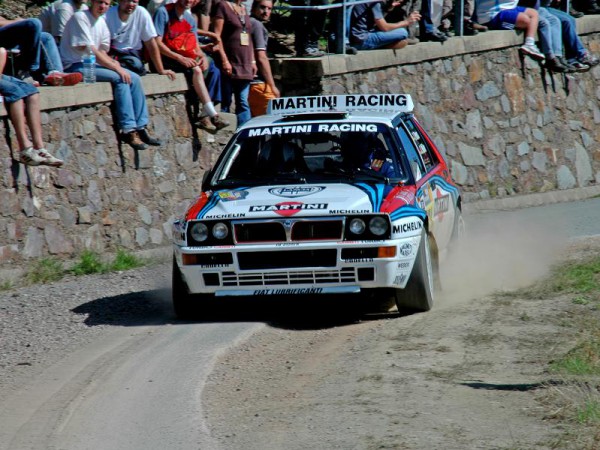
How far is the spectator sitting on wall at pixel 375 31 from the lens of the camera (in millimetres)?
17312

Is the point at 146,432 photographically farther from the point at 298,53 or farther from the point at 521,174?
the point at 521,174

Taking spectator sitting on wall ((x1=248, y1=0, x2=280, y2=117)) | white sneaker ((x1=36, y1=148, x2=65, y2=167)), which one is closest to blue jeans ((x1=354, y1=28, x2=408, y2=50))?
spectator sitting on wall ((x1=248, y1=0, x2=280, y2=117))

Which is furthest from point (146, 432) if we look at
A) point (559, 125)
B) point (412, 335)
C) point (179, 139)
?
point (559, 125)

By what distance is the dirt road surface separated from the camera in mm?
6098

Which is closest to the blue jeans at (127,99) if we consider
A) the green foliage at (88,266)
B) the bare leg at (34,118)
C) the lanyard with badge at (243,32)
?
the bare leg at (34,118)

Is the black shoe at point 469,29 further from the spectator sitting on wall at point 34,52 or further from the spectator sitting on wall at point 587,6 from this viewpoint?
the spectator sitting on wall at point 34,52

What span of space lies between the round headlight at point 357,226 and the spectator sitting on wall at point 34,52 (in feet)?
16.2

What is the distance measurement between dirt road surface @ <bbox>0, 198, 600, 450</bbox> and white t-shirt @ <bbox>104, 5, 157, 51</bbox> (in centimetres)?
353

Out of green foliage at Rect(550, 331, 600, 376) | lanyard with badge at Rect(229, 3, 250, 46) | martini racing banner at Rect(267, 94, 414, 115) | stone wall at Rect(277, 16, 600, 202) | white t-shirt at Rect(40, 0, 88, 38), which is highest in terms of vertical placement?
white t-shirt at Rect(40, 0, 88, 38)

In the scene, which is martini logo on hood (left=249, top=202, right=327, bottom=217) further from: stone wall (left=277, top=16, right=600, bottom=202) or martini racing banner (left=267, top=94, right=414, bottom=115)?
stone wall (left=277, top=16, right=600, bottom=202)

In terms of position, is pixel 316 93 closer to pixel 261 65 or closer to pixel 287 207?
pixel 261 65

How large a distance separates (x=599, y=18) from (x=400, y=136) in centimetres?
1284

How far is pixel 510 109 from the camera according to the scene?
19609 mm

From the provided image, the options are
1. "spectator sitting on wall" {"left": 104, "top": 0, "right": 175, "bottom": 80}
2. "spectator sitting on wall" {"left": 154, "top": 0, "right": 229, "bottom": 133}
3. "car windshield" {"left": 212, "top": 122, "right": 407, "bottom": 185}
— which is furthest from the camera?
"spectator sitting on wall" {"left": 154, "top": 0, "right": 229, "bottom": 133}
